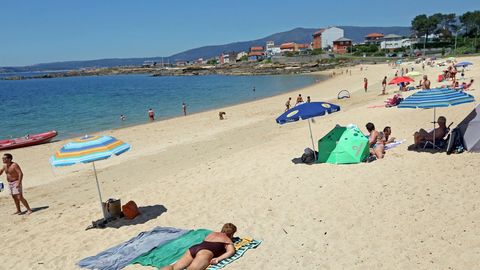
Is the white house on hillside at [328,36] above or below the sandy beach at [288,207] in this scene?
above

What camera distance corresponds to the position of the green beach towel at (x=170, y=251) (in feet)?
19.5

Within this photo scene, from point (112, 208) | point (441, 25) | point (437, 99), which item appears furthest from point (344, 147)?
point (441, 25)

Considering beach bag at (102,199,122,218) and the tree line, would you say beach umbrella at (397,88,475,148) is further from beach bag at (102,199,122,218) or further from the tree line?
the tree line

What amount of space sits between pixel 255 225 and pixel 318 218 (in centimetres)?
107

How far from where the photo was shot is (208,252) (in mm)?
5531

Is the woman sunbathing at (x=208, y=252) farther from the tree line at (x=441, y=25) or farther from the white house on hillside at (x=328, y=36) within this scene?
the white house on hillside at (x=328, y=36)

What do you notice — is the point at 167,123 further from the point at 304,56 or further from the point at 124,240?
the point at 304,56

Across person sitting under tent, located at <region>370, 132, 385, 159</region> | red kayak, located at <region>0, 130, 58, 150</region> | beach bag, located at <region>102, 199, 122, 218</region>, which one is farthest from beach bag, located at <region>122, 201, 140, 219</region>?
red kayak, located at <region>0, 130, 58, 150</region>

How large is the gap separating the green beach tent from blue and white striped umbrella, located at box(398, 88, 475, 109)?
4.17ft

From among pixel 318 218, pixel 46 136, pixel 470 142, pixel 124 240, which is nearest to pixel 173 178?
pixel 124 240

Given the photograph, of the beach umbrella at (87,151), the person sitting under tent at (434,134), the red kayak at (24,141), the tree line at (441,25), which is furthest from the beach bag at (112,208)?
the tree line at (441,25)

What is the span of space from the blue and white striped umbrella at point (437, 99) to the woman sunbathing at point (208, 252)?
5.36 meters

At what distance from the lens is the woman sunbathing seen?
5.42m

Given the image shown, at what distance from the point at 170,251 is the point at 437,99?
6.40 meters
